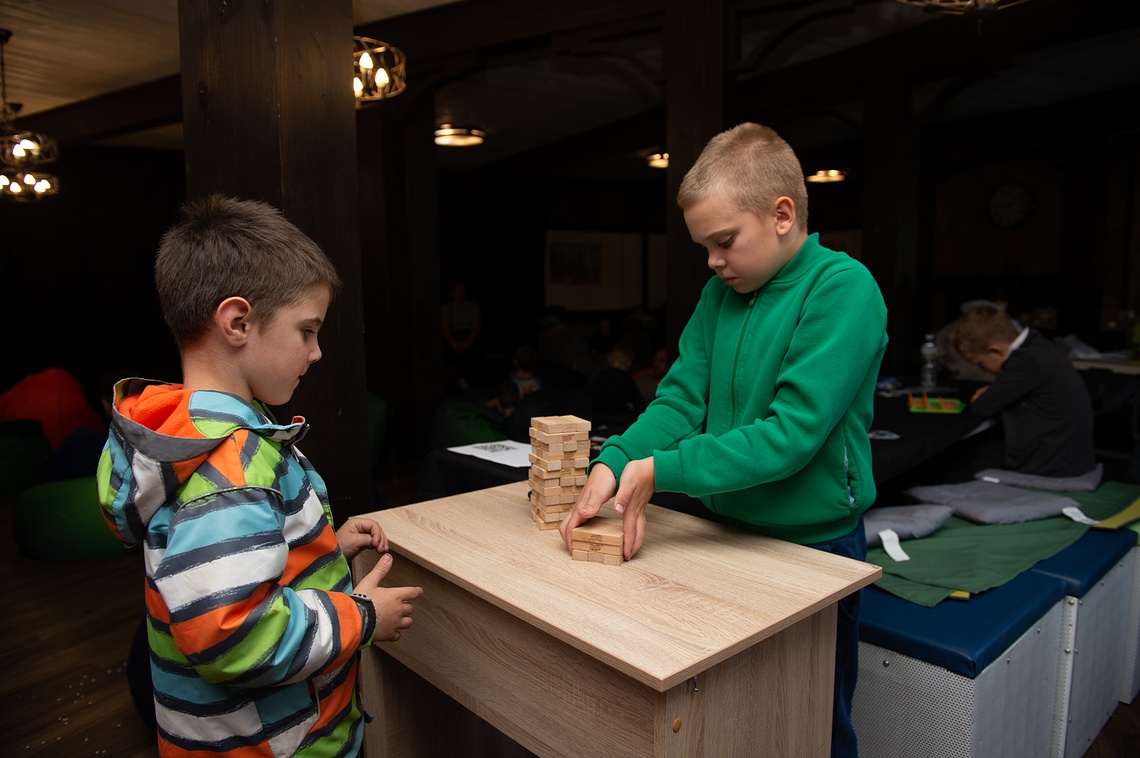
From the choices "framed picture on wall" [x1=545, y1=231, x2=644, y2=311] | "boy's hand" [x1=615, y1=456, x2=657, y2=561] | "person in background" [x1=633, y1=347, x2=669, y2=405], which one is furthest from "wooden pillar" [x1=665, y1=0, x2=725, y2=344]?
"framed picture on wall" [x1=545, y1=231, x2=644, y2=311]

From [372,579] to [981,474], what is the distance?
9.87ft

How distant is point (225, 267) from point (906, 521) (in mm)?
2322

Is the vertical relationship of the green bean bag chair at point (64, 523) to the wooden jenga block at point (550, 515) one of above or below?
below

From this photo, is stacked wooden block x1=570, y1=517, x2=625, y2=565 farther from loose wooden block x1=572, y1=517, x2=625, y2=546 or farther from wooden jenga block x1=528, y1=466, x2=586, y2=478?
wooden jenga block x1=528, y1=466, x2=586, y2=478

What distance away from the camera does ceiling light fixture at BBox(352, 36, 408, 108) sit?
3.73 metres

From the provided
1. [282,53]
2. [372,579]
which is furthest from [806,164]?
[372,579]

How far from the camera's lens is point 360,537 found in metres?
1.46

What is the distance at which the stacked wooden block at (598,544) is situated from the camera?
1.33 meters

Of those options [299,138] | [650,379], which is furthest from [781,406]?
[650,379]

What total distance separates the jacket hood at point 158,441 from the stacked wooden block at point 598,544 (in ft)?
1.70

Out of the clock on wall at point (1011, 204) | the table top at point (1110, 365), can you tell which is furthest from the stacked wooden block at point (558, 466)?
the clock on wall at point (1011, 204)

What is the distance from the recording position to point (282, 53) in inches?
69.6

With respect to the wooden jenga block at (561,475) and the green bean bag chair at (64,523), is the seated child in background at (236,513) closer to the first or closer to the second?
the wooden jenga block at (561,475)

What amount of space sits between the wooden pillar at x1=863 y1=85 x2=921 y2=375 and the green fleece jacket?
4.62m
